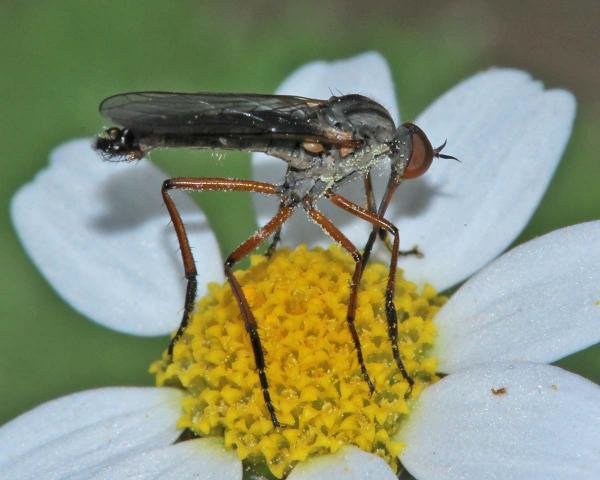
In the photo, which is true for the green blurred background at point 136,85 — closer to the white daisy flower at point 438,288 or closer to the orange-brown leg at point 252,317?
the white daisy flower at point 438,288

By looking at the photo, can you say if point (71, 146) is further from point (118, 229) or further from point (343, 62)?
point (343, 62)

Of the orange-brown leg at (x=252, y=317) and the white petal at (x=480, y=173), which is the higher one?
the white petal at (x=480, y=173)

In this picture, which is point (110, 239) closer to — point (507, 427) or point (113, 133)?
point (113, 133)

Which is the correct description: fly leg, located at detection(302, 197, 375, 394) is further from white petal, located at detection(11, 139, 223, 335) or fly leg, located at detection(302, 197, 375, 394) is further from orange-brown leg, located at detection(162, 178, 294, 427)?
white petal, located at detection(11, 139, 223, 335)

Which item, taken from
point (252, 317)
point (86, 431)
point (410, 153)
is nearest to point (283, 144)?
point (410, 153)

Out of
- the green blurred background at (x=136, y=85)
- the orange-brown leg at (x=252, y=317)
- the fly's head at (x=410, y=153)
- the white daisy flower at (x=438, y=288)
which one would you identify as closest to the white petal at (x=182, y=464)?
the white daisy flower at (x=438, y=288)
